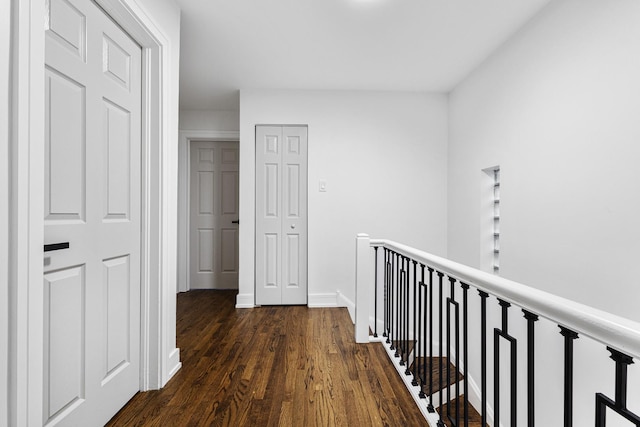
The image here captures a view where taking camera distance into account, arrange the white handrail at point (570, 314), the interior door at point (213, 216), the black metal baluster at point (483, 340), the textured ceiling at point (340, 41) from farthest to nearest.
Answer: the interior door at point (213, 216) → the textured ceiling at point (340, 41) → the black metal baluster at point (483, 340) → the white handrail at point (570, 314)

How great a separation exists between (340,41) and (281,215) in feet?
5.96

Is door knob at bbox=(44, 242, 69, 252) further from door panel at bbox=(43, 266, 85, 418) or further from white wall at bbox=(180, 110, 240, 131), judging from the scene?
white wall at bbox=(180, 110, 240, 131)

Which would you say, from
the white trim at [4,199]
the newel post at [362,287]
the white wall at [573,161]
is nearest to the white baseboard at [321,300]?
the newel post at [362,287]

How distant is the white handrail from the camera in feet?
1.99

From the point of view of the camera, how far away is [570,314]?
729mm

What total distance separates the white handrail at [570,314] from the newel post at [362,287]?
142 cm

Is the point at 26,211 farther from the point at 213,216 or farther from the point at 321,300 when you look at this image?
the point at 213,216

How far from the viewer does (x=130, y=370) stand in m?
1.80

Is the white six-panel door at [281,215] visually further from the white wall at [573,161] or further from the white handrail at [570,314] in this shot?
the white handrail at [570,314]

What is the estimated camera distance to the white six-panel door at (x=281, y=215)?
379 cm

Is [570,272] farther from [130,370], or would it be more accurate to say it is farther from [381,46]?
[130,370]

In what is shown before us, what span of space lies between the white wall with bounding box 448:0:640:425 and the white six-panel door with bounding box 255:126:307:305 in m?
1.87

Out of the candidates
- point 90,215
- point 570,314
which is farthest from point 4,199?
point 570,314

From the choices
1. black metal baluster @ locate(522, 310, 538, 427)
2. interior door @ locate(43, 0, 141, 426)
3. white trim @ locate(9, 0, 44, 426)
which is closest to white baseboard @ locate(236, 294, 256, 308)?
interior door @ locate(43, 0, 141, 426)
